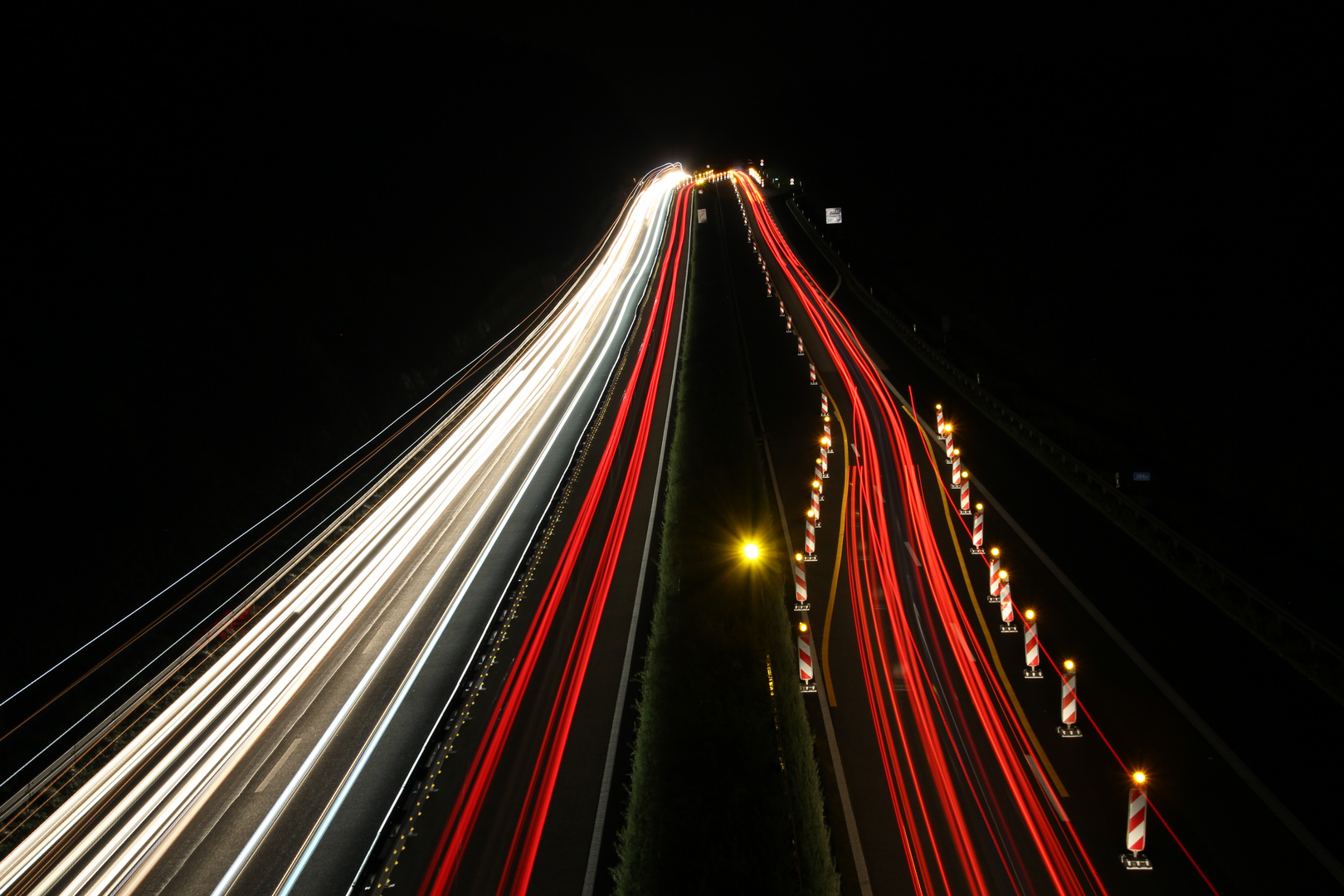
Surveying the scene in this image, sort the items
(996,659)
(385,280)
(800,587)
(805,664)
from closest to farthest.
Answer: (805,664) → (996,659) → (800,587) → (385,280)

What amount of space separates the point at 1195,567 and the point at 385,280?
39.2m

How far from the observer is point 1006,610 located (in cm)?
1397

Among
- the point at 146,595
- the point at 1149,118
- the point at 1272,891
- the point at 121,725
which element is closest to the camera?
the point at 1272,891

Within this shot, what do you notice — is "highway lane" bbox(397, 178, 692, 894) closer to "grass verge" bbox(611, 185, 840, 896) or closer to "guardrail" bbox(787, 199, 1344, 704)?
"grass verge" bbox(611, 185, 840, 896)

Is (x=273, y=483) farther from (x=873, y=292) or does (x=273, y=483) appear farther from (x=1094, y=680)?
(x=873, y=292)

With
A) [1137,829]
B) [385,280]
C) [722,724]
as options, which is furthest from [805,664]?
[385,280]

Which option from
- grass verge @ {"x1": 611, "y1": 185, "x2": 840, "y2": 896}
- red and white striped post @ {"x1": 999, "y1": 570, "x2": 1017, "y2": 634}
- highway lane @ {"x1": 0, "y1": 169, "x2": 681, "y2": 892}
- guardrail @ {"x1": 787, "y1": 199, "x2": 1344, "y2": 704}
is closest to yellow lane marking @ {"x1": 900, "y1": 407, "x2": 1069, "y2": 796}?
red and white striped post @ {"x1": 999, "y1": 570, "x2": 1017, "y2": 634}

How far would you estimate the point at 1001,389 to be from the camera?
88.1 ft

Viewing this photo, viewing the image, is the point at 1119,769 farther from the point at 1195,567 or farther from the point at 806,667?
the point at 1195,567

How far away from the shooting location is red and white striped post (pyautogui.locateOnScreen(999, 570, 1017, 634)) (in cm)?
1397

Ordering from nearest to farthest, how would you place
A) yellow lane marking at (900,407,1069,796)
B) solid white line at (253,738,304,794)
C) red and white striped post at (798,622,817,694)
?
yellow lane marking at (900,407,1069,796), solid white line at (253,738,304,794), red and white striped post at (798,622,817,694)

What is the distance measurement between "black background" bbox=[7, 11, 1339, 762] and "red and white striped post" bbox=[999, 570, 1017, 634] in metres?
4.84

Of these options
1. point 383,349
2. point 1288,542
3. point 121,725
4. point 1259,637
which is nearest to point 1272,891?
point 1259,637

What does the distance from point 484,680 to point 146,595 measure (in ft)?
37.1
